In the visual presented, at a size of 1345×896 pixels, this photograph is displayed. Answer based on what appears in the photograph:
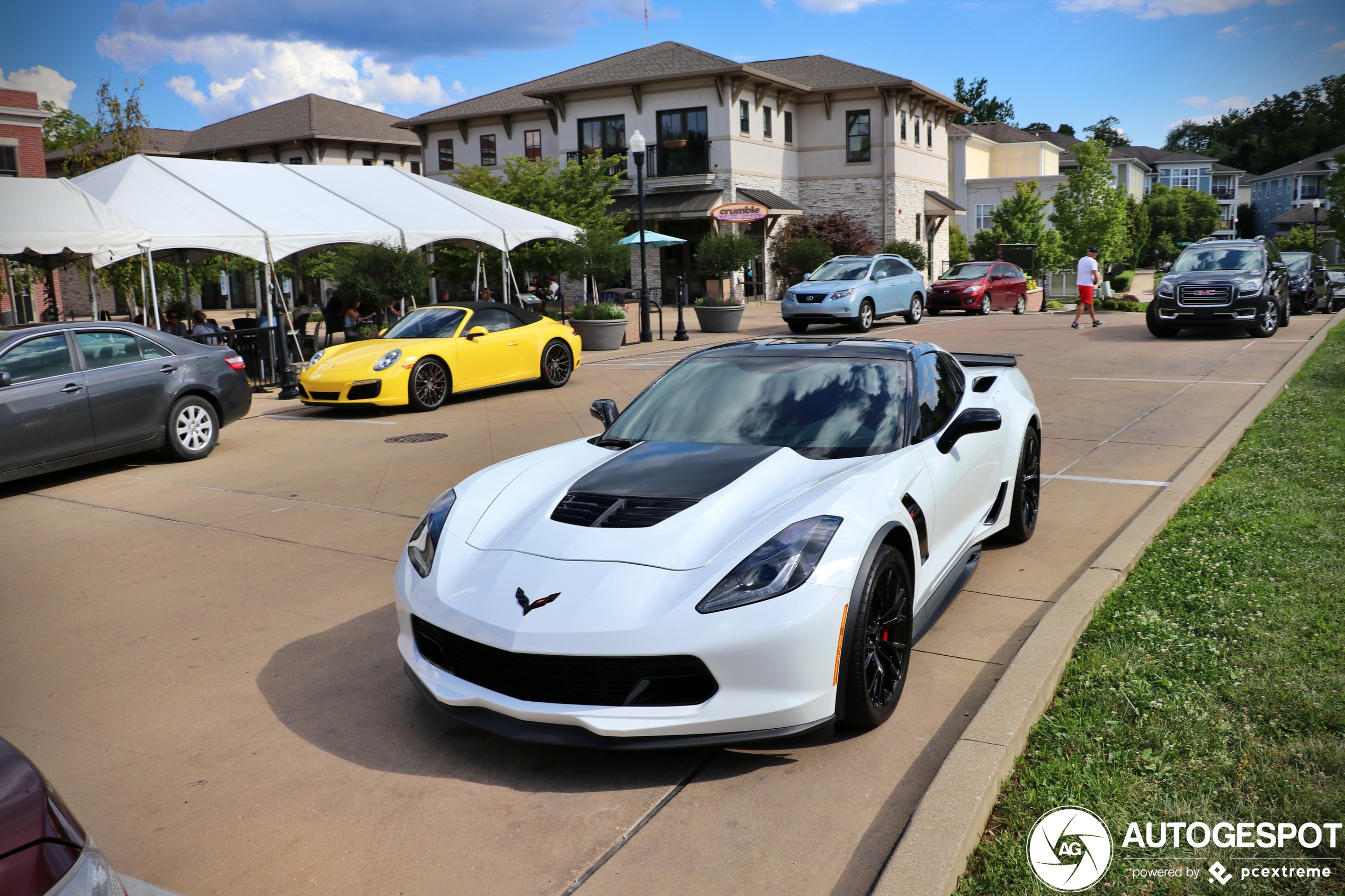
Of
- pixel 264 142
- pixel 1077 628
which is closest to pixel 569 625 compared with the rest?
pixel 1077 628

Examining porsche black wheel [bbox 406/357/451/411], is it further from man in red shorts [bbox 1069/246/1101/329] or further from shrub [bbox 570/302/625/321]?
man in red shorts [bbox 1069/246/1101/329]

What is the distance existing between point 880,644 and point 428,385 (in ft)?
34.1

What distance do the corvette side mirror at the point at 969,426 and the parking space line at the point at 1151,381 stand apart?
403 inches

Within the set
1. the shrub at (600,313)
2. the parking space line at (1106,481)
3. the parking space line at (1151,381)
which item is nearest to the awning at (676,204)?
the shrub at (600,313)

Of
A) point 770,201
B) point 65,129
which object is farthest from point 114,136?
point 770,201

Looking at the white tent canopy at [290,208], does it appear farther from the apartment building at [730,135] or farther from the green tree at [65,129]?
the apartment building at [730,135]

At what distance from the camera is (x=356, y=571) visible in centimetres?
609

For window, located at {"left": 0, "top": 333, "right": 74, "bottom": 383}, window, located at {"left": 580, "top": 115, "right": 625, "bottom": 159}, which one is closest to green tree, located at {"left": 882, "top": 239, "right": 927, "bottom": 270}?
window, located at {"left": 580, "top": 115, "right": 625, "bottom": 159}

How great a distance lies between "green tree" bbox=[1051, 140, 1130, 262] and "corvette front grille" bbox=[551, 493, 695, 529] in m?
37.5

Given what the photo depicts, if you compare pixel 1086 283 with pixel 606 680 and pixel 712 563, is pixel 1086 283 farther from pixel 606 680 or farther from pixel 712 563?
pixel 606 680

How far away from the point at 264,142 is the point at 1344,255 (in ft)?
221

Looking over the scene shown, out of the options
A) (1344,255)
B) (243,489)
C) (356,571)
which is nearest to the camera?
(356,571)

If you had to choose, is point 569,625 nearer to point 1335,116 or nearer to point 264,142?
point 264,142

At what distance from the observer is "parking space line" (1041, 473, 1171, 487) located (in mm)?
7789
